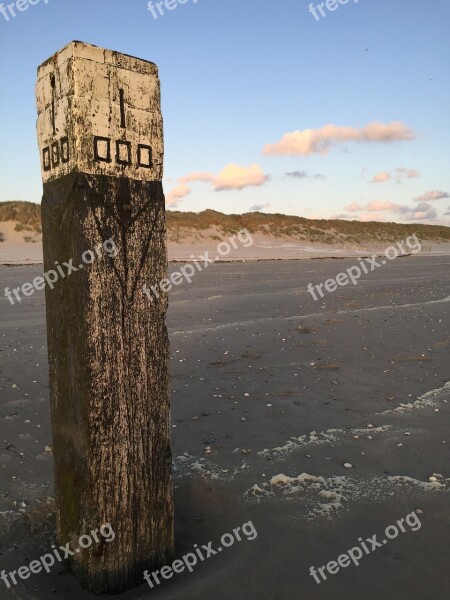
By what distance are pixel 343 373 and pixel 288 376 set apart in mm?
647

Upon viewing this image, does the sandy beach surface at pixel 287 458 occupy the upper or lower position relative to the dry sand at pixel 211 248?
lower

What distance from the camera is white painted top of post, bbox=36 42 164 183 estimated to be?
6.75 ft

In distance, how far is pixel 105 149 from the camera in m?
2.13

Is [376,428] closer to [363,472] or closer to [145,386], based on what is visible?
[363,472]

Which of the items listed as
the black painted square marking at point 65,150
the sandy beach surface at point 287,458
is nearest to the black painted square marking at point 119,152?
the black painted square marking at point 65,150

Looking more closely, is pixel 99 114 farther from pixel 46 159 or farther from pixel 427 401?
pixel 427 401

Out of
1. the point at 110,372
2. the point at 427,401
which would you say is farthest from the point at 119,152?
the point at 427,401

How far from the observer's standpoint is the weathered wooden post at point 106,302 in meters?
2.11

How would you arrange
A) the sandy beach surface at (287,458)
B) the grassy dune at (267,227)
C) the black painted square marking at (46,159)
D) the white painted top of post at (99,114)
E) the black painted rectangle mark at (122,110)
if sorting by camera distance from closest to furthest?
the white painted top of post at (99,114) < the black painted rectangle mark at (122,110) < the black painted square marking at (46,159) < the sandy beach surface at (287,458) < the grassy dune at (267,227)

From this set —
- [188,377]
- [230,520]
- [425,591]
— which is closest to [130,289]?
[230,520]

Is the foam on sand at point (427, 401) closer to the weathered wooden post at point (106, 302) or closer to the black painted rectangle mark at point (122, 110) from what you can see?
the weathered wooden post at point (106, 302)

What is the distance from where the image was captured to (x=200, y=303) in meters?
11.3

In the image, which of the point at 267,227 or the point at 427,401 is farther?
the point at 267,227

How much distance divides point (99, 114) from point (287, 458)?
2692 millimetres
